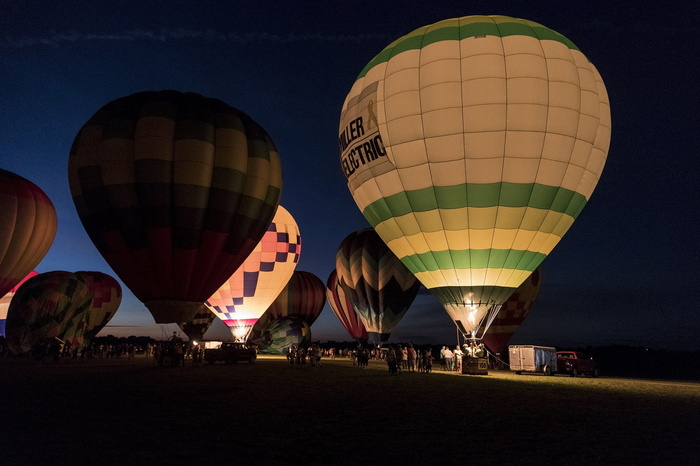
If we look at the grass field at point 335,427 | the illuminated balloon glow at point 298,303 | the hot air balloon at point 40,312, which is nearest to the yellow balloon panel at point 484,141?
the grass field at point 335,427

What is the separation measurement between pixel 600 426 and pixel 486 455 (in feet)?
9.54

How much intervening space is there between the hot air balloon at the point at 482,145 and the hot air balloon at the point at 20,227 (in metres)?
18.6

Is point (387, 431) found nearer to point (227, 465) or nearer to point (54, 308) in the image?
point (227, 465)

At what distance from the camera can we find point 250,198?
66.0ft

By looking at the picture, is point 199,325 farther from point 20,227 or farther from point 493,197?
point 493,197

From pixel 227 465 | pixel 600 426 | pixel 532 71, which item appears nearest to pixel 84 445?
pixel 227 465

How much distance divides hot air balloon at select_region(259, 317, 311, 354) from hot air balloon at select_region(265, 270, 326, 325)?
16.8ft

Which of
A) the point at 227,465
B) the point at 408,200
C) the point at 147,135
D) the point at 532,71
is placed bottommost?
the point at 227,465

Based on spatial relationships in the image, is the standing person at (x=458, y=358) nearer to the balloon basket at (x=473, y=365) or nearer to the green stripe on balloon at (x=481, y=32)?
the balloon basket at (x=473, y=365)

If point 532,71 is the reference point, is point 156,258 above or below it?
below

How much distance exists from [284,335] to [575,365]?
76.7 ft

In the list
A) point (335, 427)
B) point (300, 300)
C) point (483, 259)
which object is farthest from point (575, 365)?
point (300, 300)

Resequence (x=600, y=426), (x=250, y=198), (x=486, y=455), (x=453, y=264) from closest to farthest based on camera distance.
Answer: (x=486, y=455) < (x=600, y=426) < (x=453, y=264) < (x=250, y=198)

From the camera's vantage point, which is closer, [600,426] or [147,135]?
[600,426]
